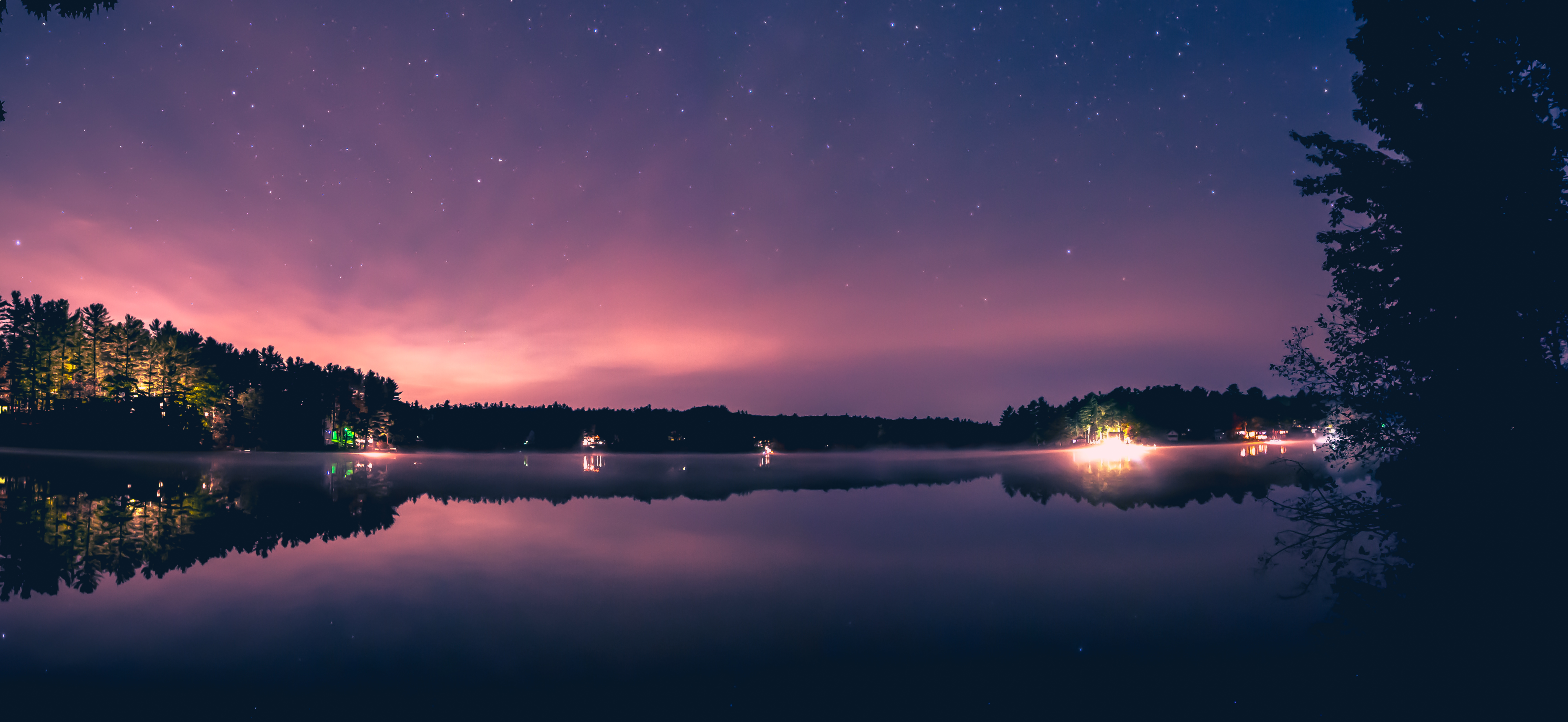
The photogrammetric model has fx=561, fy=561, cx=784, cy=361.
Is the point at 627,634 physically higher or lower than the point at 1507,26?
lower

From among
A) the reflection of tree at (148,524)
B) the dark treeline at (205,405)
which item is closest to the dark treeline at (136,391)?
the dark treeline at (205,405)

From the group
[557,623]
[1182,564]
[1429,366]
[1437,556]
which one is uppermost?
[1429,366]

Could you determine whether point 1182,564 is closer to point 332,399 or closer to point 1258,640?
point 1258,640

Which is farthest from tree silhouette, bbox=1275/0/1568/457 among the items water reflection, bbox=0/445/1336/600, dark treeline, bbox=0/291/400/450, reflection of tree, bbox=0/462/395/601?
dark treeline, bbox=0/291/400/450

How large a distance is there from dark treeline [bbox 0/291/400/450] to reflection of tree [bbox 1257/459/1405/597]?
368ft

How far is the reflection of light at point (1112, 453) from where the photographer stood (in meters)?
95.6

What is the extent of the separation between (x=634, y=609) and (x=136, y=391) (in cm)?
12066

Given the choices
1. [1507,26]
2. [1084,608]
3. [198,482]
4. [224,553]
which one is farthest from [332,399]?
[1507,26]

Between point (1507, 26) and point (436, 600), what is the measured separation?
98.6 ft

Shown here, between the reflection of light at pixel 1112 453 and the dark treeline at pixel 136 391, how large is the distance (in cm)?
13350

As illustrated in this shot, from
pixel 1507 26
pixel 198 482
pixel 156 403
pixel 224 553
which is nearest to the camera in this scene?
pixel 1507 26

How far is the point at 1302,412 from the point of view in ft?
50.6

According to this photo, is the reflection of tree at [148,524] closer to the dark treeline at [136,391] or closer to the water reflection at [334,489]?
the water reflection at [334,489]

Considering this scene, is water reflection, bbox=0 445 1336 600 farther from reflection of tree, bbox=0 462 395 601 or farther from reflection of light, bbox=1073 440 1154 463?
reflection of light, bbox=1073 440 1154 463
